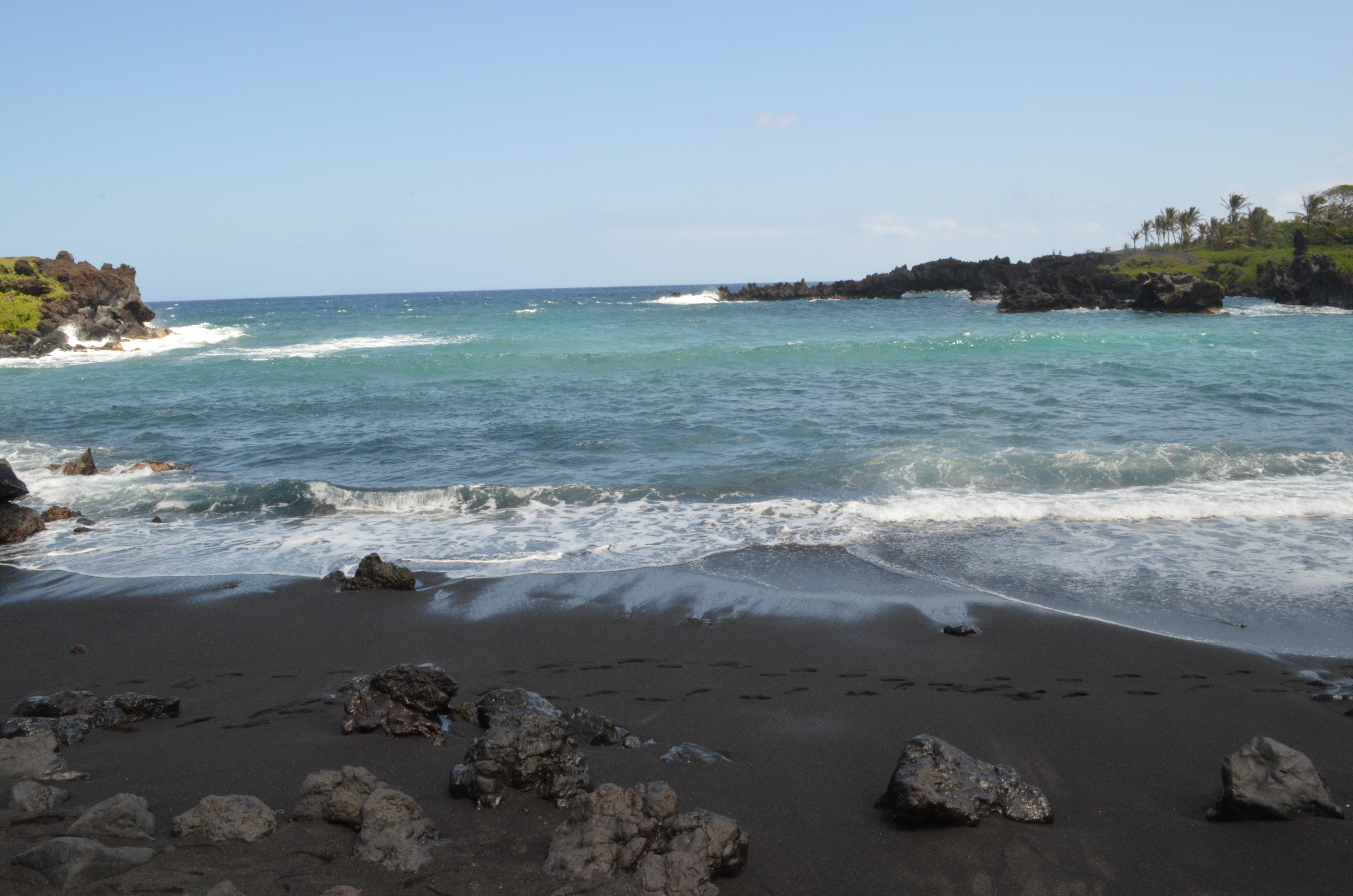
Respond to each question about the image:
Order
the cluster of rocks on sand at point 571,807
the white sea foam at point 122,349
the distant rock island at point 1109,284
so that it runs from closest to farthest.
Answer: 1. the cluster of rocks on sand at point 571,807
2. the white sea foam at point 122,349
3. the distant rock island at point 1109,284

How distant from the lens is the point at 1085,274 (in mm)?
67812

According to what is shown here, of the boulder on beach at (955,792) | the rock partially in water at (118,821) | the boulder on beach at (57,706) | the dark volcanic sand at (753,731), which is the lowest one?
the dark volcanic sand at (753,731)

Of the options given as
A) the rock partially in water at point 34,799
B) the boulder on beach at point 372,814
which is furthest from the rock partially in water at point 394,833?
the rock partially in water at point 34,799

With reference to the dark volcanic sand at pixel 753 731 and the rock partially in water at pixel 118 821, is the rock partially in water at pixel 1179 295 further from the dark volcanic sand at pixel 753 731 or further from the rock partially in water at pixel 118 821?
the rock partially in water at pixel 118 821

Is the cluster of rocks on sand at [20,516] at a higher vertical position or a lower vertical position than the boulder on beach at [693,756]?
higher

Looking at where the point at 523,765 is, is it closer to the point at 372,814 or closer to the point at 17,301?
the point at 372,814

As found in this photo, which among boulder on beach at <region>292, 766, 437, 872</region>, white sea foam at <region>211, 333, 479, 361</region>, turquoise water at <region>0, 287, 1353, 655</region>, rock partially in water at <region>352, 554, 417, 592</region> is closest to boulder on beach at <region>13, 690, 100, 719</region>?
boulder on beach at <region>292, 766, 437, 872</region>

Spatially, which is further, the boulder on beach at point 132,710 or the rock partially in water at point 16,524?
the rock partially in water at point 16,524

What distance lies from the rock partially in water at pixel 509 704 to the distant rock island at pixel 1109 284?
175 feet

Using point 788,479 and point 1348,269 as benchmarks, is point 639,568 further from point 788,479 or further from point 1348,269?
point 1348,269

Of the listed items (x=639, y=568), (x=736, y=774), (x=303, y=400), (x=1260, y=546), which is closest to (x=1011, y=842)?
(x=736, y=774)

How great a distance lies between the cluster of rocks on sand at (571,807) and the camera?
10.6 ft

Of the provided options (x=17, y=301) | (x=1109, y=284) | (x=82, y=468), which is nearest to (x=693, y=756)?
(x=82, y=468)

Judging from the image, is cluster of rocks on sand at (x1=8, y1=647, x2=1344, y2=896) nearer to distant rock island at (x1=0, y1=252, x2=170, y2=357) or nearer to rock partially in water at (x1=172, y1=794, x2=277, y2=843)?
rock partially in water at (x1=172, y1=794, x2=277, y2=843)
